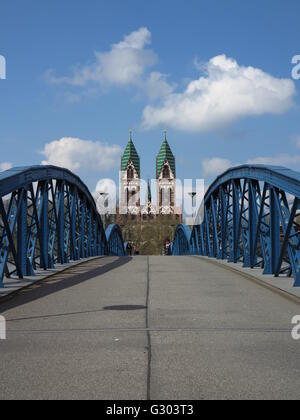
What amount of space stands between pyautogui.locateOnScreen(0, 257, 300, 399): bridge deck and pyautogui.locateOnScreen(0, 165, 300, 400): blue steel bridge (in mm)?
15

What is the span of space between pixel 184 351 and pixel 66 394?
203 centimetres

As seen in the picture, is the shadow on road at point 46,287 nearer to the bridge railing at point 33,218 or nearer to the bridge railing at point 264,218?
the bridge railing at point 33,218

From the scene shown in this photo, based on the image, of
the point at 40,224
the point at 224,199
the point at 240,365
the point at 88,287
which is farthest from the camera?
the point at 224,199

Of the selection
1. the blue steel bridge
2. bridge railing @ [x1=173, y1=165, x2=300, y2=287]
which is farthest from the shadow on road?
bridge railing @ [x1=173, y1=165, x2=300, y2=287]

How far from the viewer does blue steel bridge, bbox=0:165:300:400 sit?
207 inches

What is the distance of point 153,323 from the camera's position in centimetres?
847

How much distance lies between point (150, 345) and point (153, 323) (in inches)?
60.6

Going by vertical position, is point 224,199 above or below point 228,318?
above

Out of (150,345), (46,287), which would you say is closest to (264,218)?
(46,287)

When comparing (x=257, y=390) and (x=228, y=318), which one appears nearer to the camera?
(x=257, y=390)
